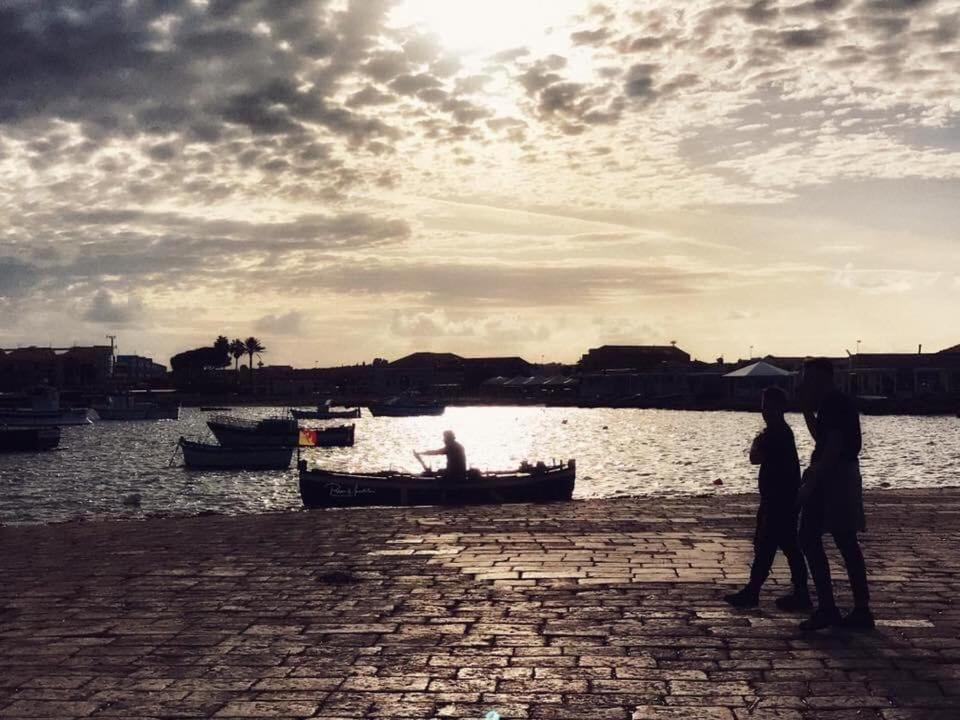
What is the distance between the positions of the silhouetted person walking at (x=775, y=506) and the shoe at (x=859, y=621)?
26.0 inches

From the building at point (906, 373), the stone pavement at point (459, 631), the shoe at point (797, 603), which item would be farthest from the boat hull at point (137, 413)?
the shoe at point (797, 603)

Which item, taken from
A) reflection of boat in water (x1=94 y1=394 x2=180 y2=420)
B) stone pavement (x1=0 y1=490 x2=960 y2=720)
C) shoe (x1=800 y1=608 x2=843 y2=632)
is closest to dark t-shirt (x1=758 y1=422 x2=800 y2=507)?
stone pavement (x1=0 y1=490 x2=960 y2=720)

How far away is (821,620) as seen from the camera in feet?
21.9

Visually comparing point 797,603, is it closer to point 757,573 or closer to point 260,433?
point 757,573

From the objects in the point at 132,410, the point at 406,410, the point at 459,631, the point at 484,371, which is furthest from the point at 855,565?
the point at 484,371

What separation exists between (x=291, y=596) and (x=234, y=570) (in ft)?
5.33

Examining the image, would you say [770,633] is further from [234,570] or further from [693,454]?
[693,454]

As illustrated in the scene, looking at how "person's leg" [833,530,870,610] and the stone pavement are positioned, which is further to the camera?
"person's leg" [833,530,870,610]

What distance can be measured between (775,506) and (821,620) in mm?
1078

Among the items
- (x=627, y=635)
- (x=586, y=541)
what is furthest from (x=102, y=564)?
(x=627, y=635)

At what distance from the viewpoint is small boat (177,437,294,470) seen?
51.5 metres

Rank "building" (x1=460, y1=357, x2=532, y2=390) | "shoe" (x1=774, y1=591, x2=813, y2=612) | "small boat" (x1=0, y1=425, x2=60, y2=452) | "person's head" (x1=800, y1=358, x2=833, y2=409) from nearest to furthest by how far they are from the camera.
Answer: "person's head" (x1=800, y1=358, x2=833, y2=409) < "shoe" (x1=774, y1=591, x2=813, y2=612) < "small boat" (x1=0, y1=425, x2=60, y2=452) < "building" (x1=460, y1=357, x2=532, y2=390)

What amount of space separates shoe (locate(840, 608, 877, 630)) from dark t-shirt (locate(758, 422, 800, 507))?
103cm

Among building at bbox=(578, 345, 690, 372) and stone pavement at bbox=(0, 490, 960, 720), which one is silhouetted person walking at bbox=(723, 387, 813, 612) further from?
building at bbox=(578, 345, 690, 372)
